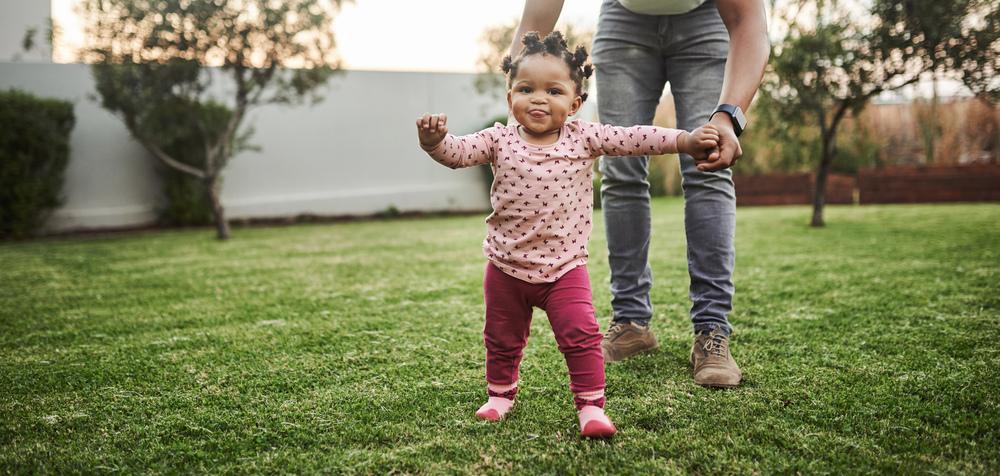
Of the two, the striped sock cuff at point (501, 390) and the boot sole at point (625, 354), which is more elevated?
the striped sock cuff at point (501, 390)

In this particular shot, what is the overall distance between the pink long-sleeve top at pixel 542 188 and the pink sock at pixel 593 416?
298 millimetres

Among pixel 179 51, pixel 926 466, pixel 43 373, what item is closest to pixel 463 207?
pixel 179 51

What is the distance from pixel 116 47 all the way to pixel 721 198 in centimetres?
736

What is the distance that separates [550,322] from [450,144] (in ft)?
1.68

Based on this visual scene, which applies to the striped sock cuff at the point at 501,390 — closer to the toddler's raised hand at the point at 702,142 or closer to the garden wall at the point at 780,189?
the toddler's raised hand at the point at 702,142

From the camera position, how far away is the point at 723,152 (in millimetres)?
1584

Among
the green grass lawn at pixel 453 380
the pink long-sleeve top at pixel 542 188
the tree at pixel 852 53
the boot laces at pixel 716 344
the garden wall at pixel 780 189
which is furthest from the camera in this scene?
the garden wall at pixel 780 189

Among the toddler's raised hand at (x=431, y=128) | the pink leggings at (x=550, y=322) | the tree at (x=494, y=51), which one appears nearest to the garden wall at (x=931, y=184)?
the tree at (x=494, y=51)

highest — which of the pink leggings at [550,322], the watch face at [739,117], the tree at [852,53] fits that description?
the tree at [852,53]

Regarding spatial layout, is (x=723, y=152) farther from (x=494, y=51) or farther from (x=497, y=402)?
(x=494, y=51)

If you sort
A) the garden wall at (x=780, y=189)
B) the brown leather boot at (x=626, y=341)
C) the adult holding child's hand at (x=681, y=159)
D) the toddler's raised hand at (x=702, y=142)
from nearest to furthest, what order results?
the toddler's raised hand at (x=702, y=142) → the adult holding child's hand at (x=681, y=159) → the brown leather boot at (x=626, y=341) → the garden wall at (x=780, y=189)

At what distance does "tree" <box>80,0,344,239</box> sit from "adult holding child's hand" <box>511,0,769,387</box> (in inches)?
238

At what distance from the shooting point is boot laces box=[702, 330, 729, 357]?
194cm

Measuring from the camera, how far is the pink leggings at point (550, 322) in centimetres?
161
